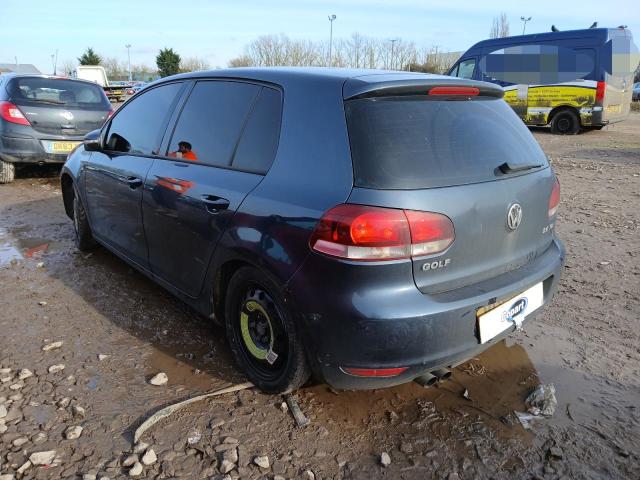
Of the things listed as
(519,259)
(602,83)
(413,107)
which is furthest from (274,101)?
(602,83)

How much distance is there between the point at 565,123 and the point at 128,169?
1525 cm

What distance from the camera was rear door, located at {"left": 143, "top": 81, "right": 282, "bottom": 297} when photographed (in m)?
2.68

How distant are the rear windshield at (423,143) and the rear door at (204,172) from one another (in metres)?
0.54

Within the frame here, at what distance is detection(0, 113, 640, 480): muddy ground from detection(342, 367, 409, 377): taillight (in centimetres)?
37

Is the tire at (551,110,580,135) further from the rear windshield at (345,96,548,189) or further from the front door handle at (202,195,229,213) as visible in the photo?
the front door handle at (202,195,229,213)

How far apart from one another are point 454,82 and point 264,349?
1666 mm

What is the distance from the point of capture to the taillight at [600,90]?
14.3 metres

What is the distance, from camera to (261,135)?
2678 millimetres

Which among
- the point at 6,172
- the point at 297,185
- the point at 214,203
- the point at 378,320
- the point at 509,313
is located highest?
the point at 297,185

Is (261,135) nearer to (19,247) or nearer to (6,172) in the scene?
(19,247)

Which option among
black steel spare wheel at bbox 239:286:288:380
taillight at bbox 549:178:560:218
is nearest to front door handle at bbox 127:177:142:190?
black steel spare wheel at bbox 239:286:288:380

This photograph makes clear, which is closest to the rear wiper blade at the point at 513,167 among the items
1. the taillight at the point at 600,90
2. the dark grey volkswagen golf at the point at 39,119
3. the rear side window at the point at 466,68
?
the dark grey volkswagen golf at the point at 39,119

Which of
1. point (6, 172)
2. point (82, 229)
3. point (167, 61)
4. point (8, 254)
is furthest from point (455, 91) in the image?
point (167, 61)

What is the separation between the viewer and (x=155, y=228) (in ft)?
11.0
